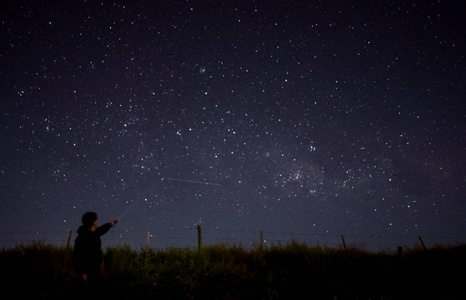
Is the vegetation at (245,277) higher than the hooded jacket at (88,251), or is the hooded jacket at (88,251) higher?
the hooded jacket at (88,251)

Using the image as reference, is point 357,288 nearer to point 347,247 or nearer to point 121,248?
point 347,247

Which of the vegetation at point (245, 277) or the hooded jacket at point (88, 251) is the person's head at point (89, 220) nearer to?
the hooded jacket at point (88, 251)

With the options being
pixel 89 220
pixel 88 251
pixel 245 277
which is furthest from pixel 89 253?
pixel 245 277

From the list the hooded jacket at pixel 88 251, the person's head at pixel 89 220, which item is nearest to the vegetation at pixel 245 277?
the hooded jacket at pixel 88 251

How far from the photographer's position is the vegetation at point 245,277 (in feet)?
22.2

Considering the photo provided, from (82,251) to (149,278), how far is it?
3.49m

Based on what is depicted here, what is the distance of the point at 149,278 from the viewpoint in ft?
23.8

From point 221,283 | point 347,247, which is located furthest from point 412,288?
point 221,283

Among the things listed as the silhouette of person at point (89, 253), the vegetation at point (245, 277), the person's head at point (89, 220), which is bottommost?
the vegetation at point (245, 277)

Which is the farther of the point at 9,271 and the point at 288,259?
the point at 288,259

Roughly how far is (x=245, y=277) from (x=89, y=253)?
4.88 metres

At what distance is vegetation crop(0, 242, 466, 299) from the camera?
266 inches

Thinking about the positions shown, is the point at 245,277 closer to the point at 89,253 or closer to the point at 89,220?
the point at 89,253

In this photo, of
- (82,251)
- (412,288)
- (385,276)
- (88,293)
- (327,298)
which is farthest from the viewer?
(385,276)
